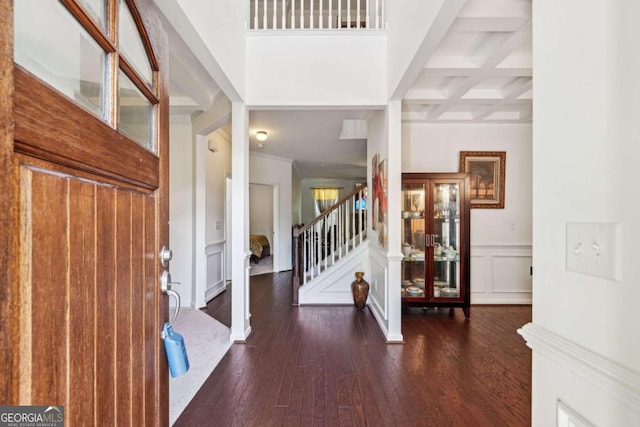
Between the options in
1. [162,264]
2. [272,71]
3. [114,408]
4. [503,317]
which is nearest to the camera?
[114,408]

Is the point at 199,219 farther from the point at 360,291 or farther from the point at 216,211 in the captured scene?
the point at 360,291

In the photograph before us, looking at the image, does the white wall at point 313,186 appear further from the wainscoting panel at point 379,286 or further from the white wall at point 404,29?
the white wall at point 404,29

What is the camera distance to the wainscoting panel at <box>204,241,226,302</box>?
4.32 metres

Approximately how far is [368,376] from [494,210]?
120 inches

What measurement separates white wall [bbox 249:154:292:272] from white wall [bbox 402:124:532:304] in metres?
3.33

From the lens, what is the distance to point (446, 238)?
3709 millimetres

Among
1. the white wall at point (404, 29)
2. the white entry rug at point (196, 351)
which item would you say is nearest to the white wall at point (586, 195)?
the white wall at point (404, 29)

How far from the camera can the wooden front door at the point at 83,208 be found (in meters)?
0.50

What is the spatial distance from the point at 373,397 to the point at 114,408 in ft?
5.50

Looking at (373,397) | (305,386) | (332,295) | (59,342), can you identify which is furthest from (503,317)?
(59,342)

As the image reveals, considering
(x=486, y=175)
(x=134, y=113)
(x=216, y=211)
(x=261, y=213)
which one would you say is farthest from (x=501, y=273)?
(x=261, y=213)

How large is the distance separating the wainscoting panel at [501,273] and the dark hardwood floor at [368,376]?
0.54m

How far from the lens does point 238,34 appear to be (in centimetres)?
274

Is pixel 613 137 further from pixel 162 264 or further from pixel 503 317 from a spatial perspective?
pixel 503 317
